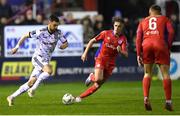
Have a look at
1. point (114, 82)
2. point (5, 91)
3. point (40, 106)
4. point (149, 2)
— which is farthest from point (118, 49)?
point (149, 2)

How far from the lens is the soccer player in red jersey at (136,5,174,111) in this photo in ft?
52.8

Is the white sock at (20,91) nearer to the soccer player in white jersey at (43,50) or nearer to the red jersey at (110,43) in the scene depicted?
the soccer player in white jersey at (43,50)

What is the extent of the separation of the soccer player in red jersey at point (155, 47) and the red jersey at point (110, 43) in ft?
5.55

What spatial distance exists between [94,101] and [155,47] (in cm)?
326

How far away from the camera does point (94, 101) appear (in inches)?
742

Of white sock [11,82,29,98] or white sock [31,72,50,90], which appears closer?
white sock [11,82,29,98]

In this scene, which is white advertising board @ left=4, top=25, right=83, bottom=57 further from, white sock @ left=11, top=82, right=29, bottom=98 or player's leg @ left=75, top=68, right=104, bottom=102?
white sock @ left=11, top=82, right=29, bottom=98

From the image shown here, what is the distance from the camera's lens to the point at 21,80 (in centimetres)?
2620

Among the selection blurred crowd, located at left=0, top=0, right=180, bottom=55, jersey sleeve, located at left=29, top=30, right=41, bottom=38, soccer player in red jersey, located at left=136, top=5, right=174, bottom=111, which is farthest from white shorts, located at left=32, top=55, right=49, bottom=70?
blurred crowd, located at left=0, top=0, right=180, bottom=55

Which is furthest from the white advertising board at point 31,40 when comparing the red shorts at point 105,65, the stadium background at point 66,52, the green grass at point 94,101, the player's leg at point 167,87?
the player's leg at point 167,87

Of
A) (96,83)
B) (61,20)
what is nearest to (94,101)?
(96,83)

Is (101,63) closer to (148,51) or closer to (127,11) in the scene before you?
(148,51)

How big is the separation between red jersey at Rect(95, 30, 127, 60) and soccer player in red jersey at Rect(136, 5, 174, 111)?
169cm

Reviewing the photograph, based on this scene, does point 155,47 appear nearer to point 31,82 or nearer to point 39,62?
point 31,82
